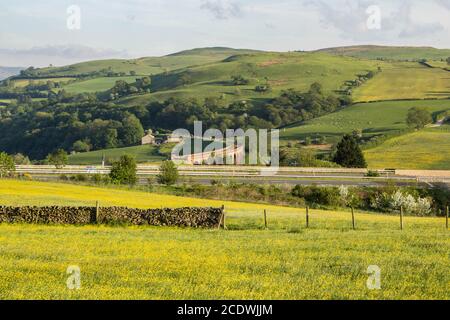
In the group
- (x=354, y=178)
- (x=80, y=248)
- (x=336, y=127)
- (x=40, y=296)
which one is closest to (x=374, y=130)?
(x=336, y=127)

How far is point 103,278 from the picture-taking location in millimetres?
17641

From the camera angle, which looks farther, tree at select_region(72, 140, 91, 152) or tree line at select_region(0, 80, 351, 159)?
tree line at select_region(0, 80, 351, 159)

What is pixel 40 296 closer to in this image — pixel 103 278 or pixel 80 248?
pixel 103 278

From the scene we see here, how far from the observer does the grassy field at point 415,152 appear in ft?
336

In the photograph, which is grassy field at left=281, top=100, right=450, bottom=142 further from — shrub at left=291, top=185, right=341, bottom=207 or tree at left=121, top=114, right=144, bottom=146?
shrub at left=291, top=185, right=341, bottom=207

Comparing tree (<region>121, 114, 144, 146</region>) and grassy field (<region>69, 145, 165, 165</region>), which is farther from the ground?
tree (<region>121, 114, 144, 146</region>)

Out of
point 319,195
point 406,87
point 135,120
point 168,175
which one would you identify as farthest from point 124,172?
point 406,87

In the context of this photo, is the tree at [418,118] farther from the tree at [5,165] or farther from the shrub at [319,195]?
the tree at [5,165]

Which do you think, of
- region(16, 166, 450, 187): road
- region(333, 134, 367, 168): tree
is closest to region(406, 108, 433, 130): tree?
region(333, 134, 367, 168): tree

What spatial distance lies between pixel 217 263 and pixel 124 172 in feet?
173

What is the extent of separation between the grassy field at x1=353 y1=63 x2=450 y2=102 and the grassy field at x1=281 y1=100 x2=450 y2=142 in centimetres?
844

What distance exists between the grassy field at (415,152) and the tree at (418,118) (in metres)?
6.18

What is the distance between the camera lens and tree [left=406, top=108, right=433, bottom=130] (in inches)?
5300

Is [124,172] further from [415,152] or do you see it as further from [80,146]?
[80,146]
